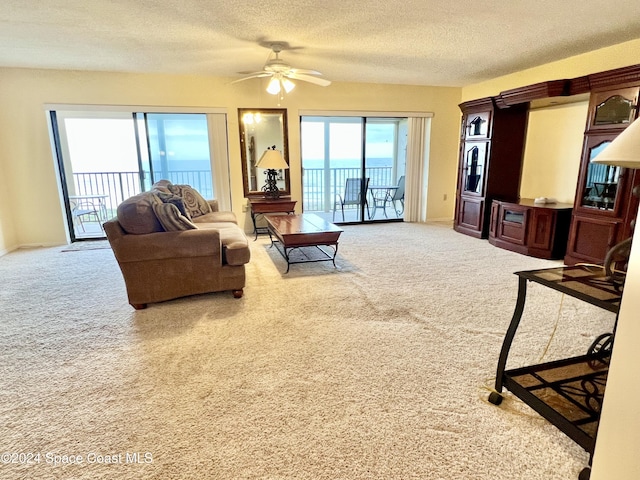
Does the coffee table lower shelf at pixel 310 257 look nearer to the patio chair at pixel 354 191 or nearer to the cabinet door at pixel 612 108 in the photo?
the patio chair at pixel 354 191

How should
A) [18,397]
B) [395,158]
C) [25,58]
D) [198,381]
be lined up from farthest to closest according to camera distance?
[395,158] < [25,58] < [198,381] < [18,397]

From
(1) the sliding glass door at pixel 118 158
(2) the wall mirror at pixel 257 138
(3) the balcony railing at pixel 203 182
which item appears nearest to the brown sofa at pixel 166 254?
(2) the wall mirror at pixel 257 138

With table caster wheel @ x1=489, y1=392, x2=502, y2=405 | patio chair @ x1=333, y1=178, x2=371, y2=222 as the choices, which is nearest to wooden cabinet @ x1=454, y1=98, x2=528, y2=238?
patio chair @ x1=333, y1=178, x2=371, y2=222

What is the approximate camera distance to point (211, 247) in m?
2.90

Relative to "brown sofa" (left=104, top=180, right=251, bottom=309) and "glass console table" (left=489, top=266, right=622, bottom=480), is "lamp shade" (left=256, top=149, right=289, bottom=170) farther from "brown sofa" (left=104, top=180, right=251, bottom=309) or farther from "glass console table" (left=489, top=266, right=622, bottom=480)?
"glass console table" (left=489, top=266, right=622, bottom=480)

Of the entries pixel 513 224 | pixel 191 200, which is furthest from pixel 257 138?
pixel 513 224

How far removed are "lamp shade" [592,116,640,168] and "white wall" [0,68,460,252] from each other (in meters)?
4.77

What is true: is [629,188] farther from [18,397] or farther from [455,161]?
[18,397]

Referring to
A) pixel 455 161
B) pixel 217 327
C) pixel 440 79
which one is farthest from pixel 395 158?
pixel 217 327

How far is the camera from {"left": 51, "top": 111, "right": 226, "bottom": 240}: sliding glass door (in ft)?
18.3

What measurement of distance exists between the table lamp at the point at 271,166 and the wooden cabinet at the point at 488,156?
2.79 m

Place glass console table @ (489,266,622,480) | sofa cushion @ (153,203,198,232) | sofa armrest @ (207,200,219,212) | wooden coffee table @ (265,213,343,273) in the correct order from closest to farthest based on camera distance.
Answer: glass console table @ (489,266,622,480) < sofa cushion @ (153,203,198,232) < wooden coffee table @ (265,213,343,273) < sofa armrest @ (207,200,219,212)

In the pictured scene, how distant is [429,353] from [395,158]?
588 cm

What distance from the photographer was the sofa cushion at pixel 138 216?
271 centimetres
